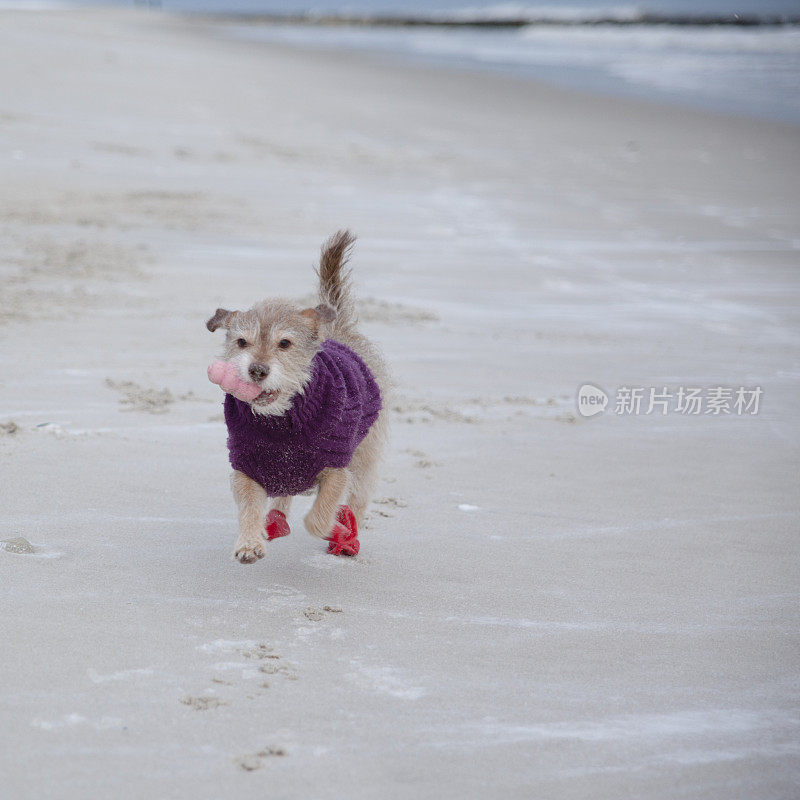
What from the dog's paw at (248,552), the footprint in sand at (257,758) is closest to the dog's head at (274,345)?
the dog's paw at (248,552)

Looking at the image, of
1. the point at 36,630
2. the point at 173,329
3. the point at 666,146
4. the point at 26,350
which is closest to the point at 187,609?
the point at 36,630

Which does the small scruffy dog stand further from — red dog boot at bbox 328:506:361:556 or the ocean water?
the ocean water

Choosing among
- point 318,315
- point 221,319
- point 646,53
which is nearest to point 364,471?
point 318,315

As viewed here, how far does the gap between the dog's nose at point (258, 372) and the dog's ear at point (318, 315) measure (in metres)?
0.35

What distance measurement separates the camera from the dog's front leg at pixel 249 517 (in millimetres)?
3909

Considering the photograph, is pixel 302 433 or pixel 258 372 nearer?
pixel 258 372

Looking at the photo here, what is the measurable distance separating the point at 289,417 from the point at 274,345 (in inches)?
10.4

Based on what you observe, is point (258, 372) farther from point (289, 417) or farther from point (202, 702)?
point (202, 702)

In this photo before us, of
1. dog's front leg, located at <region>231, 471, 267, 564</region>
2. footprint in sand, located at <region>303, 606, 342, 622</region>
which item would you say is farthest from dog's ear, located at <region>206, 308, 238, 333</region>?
footprint in sand, located at <region>303, 606, 342, 622</region>

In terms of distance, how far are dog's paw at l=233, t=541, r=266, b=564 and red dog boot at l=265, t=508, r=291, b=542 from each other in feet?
1.16

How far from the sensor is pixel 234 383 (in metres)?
3.81

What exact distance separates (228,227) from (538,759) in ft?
25.6

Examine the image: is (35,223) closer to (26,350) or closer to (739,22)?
(26,350)

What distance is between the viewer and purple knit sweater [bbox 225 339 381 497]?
13.1 ft
